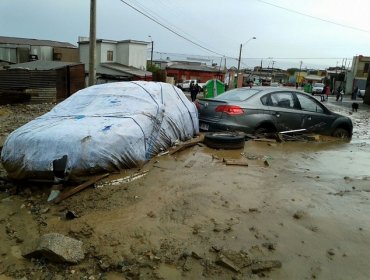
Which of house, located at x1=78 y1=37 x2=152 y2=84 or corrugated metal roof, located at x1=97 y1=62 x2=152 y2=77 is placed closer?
corrugated metal roof, located at x1=97 y1=62 x2=152 y2=77

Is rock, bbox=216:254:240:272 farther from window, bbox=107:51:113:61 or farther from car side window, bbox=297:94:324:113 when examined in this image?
window, bbox=107:51:113:61

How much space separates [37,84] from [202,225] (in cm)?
1777

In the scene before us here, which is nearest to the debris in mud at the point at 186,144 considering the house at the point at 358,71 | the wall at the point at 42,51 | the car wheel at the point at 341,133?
the car wheel at the point at 341,133

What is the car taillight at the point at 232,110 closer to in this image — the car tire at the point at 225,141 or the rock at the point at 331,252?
the car tire at the point at 225,141

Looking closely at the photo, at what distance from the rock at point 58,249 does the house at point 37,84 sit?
50.9 feet

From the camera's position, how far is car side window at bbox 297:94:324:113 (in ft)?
31.4

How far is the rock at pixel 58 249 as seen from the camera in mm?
3383

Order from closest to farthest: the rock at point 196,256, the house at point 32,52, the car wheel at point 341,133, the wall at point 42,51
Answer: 1. the rock at point 196,256
2. the car wheel at point 341,133
3. the house at point 32,52
4. the wall at point 42,51

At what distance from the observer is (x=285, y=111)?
9.10 meters

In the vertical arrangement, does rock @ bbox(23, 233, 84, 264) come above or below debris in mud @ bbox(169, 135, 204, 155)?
below

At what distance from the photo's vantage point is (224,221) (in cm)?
422

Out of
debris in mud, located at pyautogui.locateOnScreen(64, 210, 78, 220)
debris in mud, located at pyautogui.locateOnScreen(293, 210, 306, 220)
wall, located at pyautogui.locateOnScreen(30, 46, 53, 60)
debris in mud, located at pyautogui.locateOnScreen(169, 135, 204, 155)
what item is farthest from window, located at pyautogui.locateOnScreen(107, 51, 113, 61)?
debris in mud, located at pyautogui.locateOnScreen(293, 210, 306, 220)

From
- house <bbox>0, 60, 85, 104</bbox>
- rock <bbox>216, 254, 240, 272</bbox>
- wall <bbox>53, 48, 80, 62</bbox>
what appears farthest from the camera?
wall <bbox>53, 48, 80, 62</bbox>

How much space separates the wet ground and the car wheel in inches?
161
